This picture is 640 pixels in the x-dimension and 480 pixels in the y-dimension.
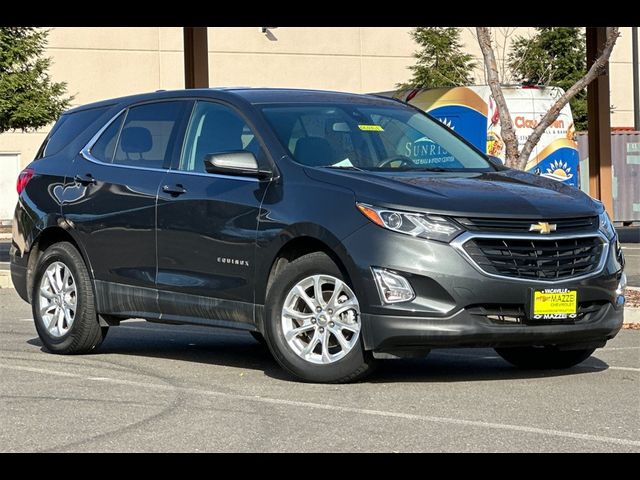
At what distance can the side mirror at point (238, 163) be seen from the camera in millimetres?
8836

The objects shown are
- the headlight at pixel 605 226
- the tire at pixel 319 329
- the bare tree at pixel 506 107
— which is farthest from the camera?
the bare tree at pixel 506 107

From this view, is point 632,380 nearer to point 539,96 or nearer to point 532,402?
point 532,402

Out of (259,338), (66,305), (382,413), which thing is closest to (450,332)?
(382,413)

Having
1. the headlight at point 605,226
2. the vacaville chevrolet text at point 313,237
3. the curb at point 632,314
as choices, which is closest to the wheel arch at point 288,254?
the vacaville chevrolet text at point 313,237

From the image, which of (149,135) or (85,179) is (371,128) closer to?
(149,135)

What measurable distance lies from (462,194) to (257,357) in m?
2.39

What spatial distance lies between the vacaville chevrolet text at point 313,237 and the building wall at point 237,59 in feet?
123

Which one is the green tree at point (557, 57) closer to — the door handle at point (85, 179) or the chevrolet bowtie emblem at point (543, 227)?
the door handle at point (85, 179)

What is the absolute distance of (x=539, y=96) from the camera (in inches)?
1037

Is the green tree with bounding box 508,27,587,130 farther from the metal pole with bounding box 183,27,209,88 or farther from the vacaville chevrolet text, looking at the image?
the vacaville chevrolet text

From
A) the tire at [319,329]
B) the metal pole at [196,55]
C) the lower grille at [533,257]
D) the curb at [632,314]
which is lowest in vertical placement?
the curb at [632,314]

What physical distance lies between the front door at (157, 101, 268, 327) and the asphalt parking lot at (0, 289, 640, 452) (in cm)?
45
